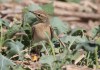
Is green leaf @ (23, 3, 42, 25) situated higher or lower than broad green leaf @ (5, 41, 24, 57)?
higher

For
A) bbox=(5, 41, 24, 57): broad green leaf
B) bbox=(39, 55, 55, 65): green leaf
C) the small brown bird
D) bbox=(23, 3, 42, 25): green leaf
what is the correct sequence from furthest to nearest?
bbox=(23, 3, 42, 25): green leaf, the small brown bird, bbox=(5, 41, 24, 57): broad green leaf, bbox=(39, 55, 55, 65): green leaf

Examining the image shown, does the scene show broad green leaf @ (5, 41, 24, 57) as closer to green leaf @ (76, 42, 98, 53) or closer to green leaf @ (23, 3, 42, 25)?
green leaf @ (23, 3, 42, 25)

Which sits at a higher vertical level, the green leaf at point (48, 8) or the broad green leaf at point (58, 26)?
the green leaf at point (48, 8)

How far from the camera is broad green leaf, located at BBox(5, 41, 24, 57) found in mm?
6938

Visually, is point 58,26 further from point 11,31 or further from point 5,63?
point 5,63

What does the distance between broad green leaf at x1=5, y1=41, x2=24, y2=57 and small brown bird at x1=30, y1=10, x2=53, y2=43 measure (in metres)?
0.25

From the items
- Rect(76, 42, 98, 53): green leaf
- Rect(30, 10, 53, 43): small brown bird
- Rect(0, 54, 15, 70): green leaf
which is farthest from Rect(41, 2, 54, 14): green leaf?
Rect(0, 54, 15, 70): green leaf

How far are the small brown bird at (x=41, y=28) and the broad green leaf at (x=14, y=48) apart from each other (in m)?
0.25

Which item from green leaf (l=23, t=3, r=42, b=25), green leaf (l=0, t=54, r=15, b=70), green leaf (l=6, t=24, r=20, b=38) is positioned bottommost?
green leaf (l=0, t=54, r=15, b=70)

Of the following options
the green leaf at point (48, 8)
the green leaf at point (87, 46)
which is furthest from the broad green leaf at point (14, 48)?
the green leaf at point (48, 8)

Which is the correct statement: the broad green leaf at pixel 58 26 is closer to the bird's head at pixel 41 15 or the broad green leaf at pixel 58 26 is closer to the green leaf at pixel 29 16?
the green leaf at pixel 29 16

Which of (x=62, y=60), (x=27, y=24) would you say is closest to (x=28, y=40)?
(x=27, y=24)

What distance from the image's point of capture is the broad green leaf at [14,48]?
6.94m

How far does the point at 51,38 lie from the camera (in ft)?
24.0
